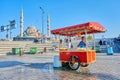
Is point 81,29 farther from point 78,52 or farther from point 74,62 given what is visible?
point 74,62

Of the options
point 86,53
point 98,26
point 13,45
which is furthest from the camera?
point 13,45

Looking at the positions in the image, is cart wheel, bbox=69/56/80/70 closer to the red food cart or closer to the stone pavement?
the red food cart

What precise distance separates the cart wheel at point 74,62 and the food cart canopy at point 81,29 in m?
1.85

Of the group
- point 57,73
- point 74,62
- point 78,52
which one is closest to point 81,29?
point 78,52

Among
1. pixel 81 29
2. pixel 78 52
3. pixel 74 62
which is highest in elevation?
pixel 81 29

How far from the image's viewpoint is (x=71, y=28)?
14422mm

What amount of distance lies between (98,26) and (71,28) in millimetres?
1769

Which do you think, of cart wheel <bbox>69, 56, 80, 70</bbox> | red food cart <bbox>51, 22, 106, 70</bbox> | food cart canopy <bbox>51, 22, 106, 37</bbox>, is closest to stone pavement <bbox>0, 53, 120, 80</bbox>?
cart wheel <bbox>69, 56, 80, 70</bbox>

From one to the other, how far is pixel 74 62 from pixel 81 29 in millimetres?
2194

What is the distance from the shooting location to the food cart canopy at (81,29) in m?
13.5

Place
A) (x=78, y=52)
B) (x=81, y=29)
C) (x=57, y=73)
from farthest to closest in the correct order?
(x=81, y=29), (x=78, y=52), (x=57, y=73)

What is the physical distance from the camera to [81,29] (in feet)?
46.3

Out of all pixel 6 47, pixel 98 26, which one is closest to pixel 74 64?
pixel 98 26

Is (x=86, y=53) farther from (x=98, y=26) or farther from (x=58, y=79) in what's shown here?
(x=58, y=79)
